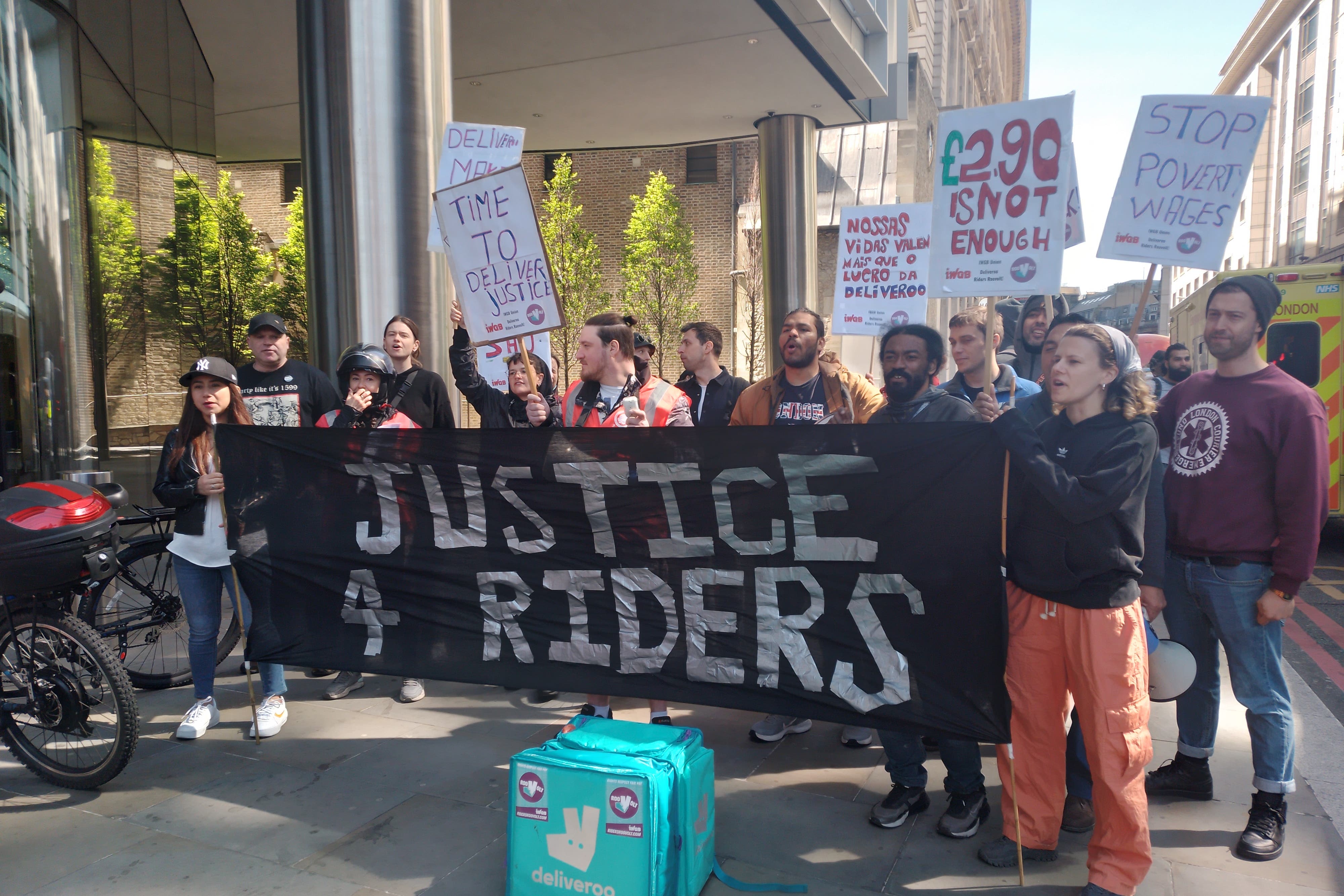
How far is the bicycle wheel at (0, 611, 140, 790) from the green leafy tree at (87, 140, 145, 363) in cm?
564

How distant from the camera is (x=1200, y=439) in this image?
358 centimetres

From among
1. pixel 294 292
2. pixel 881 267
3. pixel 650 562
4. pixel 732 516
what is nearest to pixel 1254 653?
pixel 732 516

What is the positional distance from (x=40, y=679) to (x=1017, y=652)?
410cm

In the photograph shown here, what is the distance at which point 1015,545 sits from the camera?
328cm

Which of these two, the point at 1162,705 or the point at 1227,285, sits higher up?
the point at 1227,285

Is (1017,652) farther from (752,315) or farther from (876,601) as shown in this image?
(752,315)

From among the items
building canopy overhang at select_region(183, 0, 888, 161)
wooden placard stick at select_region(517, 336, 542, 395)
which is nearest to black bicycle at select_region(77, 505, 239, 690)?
wooden placard stick at select_region(517, 336, 542, 395)

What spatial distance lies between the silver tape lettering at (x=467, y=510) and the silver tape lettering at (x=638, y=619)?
26.6 inches

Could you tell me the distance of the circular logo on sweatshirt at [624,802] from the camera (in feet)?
9.38

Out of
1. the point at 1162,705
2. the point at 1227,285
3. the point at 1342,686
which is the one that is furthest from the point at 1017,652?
the point at 1342,686

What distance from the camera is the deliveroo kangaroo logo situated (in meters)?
2.92

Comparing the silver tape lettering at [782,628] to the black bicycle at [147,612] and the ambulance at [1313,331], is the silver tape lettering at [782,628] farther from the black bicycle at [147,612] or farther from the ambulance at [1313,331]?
the ambulance at [1313,331]

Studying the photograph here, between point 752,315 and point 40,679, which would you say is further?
point 752,315

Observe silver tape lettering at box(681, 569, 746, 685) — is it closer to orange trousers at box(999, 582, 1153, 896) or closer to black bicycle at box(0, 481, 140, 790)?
orange trousers at box(999, 582, 1153, 896)
